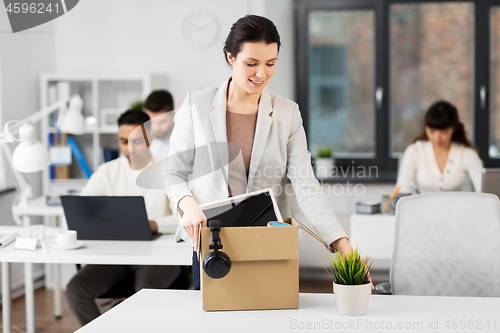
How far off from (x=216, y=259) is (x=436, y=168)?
2572 millimetres

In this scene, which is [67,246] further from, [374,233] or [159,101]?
[374,233]

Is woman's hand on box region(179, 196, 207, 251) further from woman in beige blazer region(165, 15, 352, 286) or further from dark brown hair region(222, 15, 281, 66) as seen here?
dark brown hair region(222, 15, 281, 66)

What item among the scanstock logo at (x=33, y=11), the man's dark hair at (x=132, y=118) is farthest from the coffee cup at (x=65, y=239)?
the scanstock logo at (x=33, y=11)

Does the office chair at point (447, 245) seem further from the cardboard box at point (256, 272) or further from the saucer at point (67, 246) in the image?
the saucer at point (67, 246)

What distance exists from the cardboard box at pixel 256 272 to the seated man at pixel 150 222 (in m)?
1.06

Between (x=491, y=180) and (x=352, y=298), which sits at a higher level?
(x=491, y=180)

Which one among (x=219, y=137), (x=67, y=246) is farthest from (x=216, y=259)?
(x=67, y=246)

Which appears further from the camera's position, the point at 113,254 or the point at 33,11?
the point at 33,11

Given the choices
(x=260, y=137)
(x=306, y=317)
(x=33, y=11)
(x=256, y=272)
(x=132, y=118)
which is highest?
(x=33, y=11)

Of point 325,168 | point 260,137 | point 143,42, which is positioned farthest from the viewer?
point 325,168

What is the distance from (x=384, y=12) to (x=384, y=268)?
2086mm

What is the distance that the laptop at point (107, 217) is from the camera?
2.09 metres

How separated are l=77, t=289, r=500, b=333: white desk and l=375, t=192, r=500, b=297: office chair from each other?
390 millimetres

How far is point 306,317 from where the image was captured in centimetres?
126
